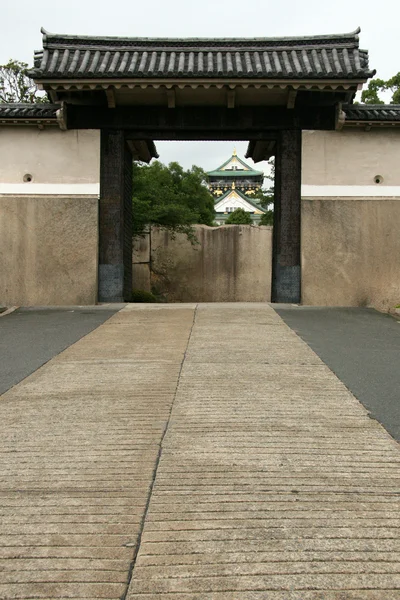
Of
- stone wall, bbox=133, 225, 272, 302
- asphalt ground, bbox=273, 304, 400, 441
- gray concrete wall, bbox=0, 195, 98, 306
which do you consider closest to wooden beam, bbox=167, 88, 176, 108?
gray concrete wall, bbox=0, 195, 98, 306

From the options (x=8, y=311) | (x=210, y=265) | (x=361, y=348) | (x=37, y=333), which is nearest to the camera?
(x=361, y=348)

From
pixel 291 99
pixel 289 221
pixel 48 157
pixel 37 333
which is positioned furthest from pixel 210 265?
pixel 37 333

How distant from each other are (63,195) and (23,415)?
7.30m

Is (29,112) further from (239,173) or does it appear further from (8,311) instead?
(239,173)

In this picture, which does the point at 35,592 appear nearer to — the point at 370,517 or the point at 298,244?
the point at 370,517

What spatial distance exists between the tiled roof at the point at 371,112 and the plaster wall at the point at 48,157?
175 inches

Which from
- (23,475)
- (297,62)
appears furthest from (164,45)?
(23,475)

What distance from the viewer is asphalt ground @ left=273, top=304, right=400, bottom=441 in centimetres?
384

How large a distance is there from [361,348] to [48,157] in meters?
6.87

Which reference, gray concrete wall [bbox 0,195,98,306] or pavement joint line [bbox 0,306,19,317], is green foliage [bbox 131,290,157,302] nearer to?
gray concrete wall [bbox 0,195,98,306]

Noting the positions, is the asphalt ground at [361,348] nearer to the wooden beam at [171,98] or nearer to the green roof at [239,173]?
the wooden beam at [171,98]

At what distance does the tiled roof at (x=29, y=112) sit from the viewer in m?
10.0

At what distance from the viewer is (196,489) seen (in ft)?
7.82

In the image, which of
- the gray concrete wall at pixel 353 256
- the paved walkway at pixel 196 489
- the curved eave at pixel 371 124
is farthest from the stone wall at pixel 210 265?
the paved walkway at pixel 196 489
